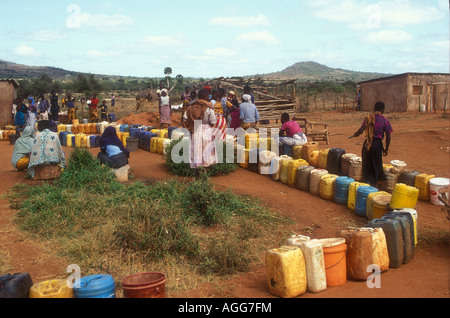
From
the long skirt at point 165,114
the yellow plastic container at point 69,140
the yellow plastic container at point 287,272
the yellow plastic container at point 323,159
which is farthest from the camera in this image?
the long skirt at point 165,114

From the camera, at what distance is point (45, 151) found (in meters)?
8.54

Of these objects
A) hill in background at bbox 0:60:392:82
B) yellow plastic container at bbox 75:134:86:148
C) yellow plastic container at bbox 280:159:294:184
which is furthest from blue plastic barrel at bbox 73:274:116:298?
hill in background at bbox 0:60:392:82

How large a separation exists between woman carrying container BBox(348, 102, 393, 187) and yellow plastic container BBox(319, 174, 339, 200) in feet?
1.93

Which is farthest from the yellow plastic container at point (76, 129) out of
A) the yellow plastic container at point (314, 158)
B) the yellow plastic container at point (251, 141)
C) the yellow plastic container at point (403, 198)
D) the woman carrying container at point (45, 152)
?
the yellow plastic container at point (403, 198)

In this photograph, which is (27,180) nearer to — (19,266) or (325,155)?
(19,266)

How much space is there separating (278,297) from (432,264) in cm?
188

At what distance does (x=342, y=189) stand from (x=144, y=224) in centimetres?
359

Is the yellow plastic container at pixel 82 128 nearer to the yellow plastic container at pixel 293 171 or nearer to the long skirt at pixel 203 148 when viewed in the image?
the long skirt at pixel 203 148

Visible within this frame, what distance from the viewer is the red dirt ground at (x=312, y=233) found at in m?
4.33

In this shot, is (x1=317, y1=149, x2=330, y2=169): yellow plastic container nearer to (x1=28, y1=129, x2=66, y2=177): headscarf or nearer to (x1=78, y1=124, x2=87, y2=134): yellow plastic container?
(x1=28, y1=129, x2=66, y2=177): headscarf

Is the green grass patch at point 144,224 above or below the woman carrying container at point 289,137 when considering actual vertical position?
below

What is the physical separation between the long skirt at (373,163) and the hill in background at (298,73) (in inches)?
3462

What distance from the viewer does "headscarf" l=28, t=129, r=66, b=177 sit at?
335 inches

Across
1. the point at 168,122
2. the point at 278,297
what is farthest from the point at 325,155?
the point at 168,122
